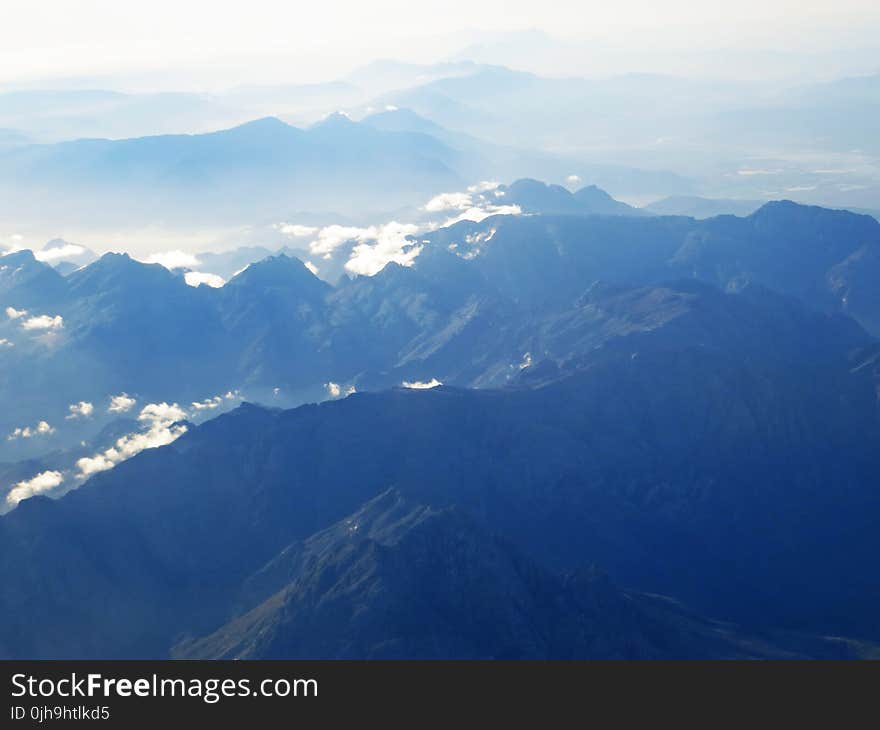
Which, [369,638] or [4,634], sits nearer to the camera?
[369,638]

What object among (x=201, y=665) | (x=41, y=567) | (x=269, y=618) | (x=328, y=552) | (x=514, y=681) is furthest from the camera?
(x=41, y=567)

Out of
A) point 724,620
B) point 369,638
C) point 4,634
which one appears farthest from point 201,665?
point 724,620

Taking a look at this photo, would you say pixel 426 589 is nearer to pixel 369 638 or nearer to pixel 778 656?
pixel 369 638

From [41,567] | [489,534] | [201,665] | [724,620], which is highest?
[201,665]

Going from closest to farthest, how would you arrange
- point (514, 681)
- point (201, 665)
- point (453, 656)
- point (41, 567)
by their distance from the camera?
point (201, 665) → point (514, 681) → point (453, 656) → point (41, 567)

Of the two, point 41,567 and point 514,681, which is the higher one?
point 514,681

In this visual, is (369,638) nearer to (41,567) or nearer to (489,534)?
(489,534)
